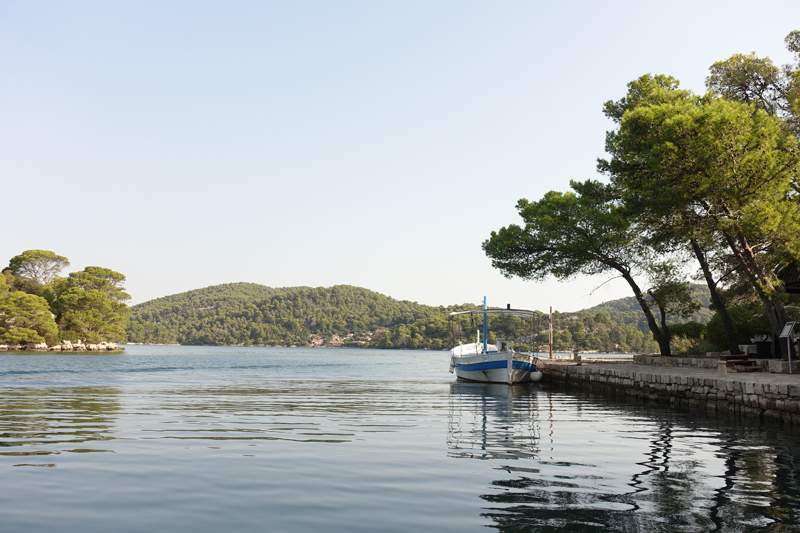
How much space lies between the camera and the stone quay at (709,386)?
13547 millimetres

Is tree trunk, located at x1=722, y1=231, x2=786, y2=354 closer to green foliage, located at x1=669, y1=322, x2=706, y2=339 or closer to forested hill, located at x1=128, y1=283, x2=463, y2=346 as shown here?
green foliage, located at x1=669, y1=322, x2=706, y2=339

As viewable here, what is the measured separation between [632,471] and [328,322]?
175 metres

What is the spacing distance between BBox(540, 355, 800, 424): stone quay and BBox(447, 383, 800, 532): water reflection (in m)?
1.10

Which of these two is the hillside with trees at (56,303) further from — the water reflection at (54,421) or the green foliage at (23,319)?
the water reflection at (54,421)

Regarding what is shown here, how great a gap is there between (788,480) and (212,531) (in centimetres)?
736

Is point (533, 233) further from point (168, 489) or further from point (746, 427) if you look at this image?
point (168, 489)

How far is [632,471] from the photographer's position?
25.1 ft

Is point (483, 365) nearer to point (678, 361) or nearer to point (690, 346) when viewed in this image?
point (678, 361)

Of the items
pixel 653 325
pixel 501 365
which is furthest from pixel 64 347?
pixel 653 325

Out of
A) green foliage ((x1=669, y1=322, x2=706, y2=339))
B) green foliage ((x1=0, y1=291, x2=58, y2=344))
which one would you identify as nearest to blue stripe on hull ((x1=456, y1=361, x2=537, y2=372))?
green foliage ((x1=669, y1=322, x2=706, y2=339))

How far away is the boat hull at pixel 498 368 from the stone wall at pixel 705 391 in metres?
3.65

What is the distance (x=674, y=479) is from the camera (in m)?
7.19

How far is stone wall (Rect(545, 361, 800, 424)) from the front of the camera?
524 inches

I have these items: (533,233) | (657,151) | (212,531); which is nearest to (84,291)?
(533,233)
